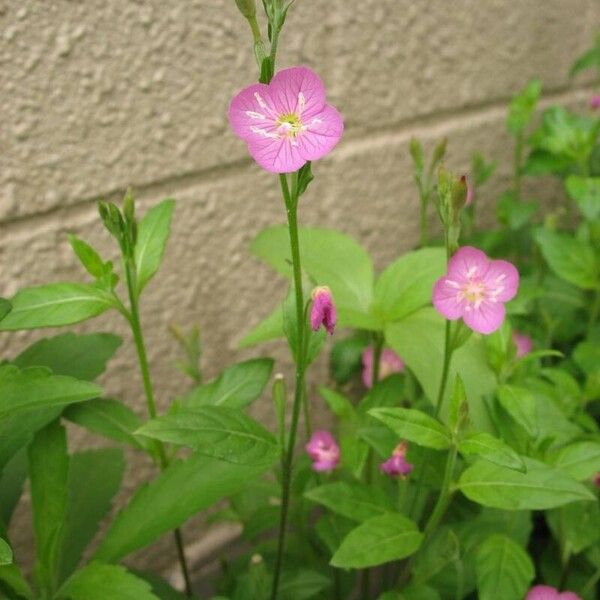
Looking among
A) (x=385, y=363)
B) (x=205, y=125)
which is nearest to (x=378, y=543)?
(x=385, y=363)

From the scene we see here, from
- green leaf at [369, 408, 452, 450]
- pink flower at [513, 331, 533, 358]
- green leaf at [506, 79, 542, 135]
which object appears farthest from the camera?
green leaf at [506, 79, 542, 135]

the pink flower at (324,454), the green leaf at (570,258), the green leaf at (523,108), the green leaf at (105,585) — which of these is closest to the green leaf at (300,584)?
the pink flower at (324,454)

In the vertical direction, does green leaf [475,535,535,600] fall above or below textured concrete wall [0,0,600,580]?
below

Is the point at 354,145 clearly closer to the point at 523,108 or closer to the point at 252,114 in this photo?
the point at 523,108

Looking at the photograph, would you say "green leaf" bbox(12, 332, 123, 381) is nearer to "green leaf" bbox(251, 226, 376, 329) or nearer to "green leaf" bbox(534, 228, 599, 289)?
"green leaf" bbox(251, 226, 376, 329)

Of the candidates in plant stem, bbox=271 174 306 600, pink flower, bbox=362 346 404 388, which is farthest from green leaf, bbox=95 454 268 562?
pink flower, bbox=362 346 404 388

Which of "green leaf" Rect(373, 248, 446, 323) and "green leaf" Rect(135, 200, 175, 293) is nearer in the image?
A: "green leaf" Rect(135, 200, 175, 293)

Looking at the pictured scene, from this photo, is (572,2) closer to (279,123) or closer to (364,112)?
(364,112)
